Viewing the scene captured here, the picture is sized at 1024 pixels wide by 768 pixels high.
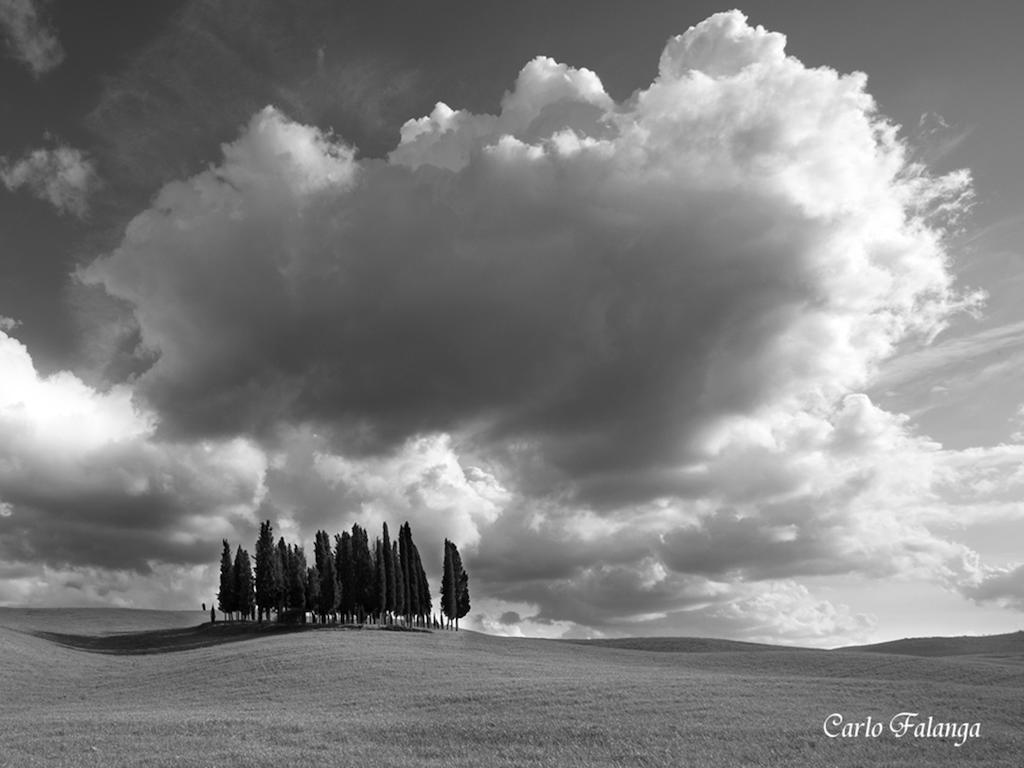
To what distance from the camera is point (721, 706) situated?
4153 cm

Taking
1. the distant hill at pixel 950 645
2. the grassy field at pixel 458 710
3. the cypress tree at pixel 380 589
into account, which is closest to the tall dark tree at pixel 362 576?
the cypress tree at pixel 380 589

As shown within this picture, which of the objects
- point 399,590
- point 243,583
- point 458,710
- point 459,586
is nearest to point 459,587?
point 459,586

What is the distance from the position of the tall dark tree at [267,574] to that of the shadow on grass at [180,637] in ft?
12.9

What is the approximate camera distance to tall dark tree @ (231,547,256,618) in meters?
133

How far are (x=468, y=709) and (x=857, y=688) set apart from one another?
83.0 ft

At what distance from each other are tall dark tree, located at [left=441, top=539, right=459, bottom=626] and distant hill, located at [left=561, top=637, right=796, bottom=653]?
23562 millimetres

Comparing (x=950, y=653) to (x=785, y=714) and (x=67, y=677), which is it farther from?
(x=67, y=677)

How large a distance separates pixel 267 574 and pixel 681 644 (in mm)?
64478

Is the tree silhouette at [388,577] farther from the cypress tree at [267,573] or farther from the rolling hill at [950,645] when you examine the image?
the rolling hill at [950,645]

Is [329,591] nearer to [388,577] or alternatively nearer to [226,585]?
[388,577]

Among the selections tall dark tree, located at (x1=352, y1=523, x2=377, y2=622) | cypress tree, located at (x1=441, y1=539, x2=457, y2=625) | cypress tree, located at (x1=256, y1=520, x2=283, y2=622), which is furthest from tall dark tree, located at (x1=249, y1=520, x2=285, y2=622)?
cypress tree, located at (x1=441, y1=539, x2=457, y2=625)

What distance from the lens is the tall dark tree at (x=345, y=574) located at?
122 meters

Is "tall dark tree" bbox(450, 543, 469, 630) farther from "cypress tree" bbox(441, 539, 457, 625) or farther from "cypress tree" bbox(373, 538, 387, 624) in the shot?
"cypress tree" bbox(373, 538, 387, 624)

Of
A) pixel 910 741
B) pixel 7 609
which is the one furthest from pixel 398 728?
pixel 7 609
